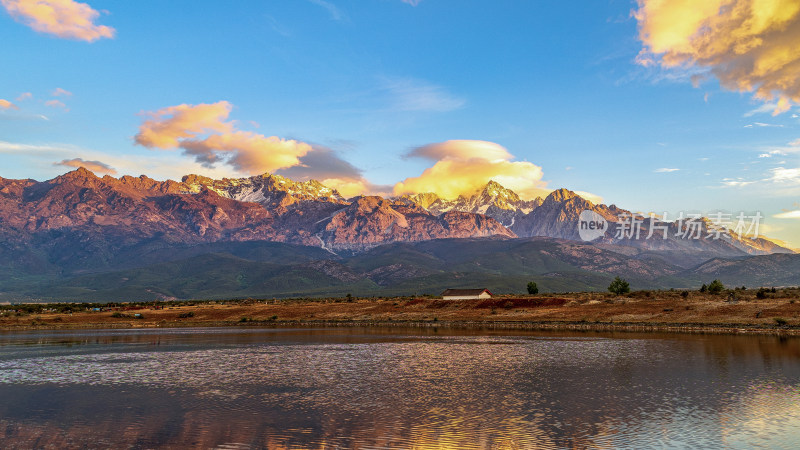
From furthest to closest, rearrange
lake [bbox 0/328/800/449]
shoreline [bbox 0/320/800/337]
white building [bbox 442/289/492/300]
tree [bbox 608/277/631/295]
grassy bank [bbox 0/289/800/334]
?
white building [bbox 442/289/492/300] → tree [bbox 608/277/631/295] → grassy bank [bbox 0/289/800/334] → shoreline [bbox 0/320/800/337] → lake [bbox 0/328/800/449]

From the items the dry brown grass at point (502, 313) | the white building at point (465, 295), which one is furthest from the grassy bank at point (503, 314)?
the white building at point (465, 295)

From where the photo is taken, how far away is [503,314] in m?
127

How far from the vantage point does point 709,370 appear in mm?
47500

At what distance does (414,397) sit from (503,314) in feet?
302

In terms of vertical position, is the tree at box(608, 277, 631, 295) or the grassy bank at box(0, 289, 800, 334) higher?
the tree at box(608, 277, 631, 295)

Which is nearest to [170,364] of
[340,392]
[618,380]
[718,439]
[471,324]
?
[340,392]

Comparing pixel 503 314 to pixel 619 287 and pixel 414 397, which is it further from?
pixel 414 397

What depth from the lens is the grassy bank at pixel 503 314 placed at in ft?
306

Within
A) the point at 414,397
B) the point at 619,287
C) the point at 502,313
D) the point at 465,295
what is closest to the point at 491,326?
the point at 502,313

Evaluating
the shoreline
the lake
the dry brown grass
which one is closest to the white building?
the dry brown grass

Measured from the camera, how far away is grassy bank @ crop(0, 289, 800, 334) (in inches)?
3674

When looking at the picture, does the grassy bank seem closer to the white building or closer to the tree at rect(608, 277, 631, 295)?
the white building

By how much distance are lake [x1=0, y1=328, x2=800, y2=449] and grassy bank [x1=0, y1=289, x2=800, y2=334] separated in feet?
80.9

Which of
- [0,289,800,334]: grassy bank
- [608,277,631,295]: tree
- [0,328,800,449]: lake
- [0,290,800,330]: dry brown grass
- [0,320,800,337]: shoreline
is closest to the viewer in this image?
[0,328,800,449]: lake
